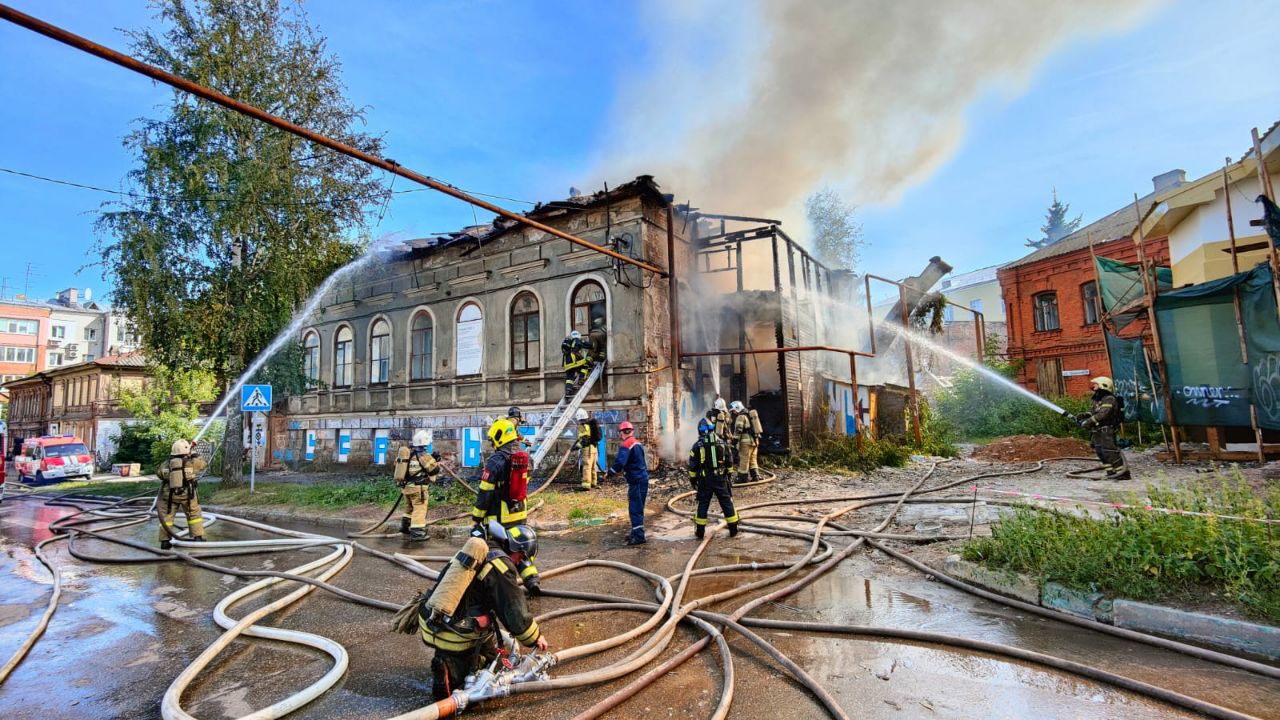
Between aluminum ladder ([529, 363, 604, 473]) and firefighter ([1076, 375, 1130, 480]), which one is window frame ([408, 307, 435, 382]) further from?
firefighter ([1076, 375, 1130, 480])

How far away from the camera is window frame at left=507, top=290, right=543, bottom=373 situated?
15031 mm

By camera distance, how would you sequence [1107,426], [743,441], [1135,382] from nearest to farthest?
[1107,426] < [1135,382] < [743,441]

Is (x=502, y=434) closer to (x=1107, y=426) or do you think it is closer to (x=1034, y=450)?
(x=1107, y=426)

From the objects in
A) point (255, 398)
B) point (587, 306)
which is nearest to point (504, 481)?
point (587, 306)

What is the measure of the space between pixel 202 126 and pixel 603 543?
48.1 ft

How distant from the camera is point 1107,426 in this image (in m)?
10.3

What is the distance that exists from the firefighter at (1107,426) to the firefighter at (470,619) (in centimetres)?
1083

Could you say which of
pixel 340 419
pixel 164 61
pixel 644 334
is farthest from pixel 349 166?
pixel 644 334

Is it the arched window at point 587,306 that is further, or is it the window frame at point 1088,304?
the window frame at point 1088,304

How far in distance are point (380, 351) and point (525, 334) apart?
6368 millimetres

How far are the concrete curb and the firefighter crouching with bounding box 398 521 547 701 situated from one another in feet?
13.4

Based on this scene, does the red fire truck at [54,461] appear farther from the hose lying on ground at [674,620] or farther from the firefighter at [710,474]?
the firefighter at [710,474]

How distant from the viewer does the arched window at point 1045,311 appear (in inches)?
953

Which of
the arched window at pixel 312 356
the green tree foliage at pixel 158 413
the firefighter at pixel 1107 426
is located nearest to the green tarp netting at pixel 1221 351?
the firefighter at pixel 1107 426
